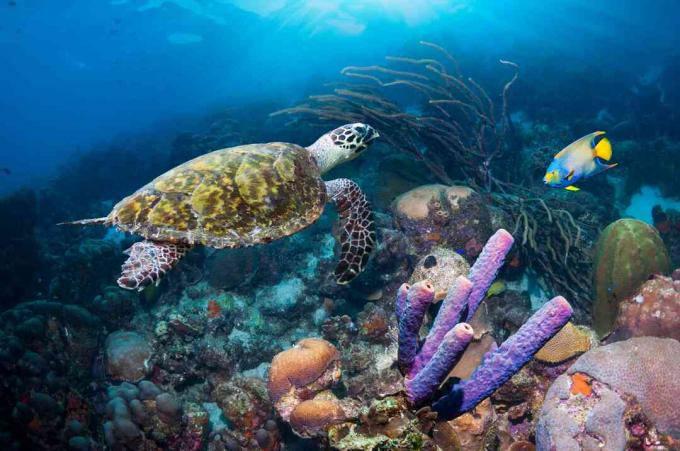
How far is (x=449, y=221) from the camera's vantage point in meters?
5.29

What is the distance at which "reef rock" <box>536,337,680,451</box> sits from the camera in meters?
2.20

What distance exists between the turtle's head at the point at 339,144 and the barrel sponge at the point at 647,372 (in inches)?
149

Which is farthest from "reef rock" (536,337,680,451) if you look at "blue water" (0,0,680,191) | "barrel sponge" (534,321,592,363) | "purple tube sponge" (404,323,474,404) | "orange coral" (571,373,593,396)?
"blue water" (0,0,680,191)

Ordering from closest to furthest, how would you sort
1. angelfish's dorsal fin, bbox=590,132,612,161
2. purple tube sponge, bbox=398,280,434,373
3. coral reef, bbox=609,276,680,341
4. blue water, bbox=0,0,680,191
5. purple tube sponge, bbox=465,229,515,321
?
1. purple tube sponge, bbox=398,280,434,373
2. purple tube sponge, bbox=465,229,515,321
3. coral reef, bbox=609,276,680,341
4. angelfish's dorsal fin, bbox=590,132,612,161
5. blue water, bbox=0,0,680,191

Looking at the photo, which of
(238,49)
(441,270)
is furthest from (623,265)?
(238,49)

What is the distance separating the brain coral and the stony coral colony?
2cm

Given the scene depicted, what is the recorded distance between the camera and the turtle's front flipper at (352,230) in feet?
13.2

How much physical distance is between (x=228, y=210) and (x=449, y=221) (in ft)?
11.0

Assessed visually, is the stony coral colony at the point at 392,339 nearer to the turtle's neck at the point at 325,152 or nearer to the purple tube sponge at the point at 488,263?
the purple tube sponge at the point at 488,263

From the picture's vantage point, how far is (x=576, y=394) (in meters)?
2.41

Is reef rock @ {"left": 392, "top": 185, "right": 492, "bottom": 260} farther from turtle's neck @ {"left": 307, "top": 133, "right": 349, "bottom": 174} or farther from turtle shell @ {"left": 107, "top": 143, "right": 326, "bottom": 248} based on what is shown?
turtle shell @ {"left": 107, "top": 143, "right": 326, "bottom": 248}

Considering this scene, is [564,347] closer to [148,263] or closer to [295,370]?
[295,370]

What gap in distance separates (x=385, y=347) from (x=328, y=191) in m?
2.15

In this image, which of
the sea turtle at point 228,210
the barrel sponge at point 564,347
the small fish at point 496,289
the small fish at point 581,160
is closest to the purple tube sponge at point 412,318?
the barrel sponge at point 564,347
